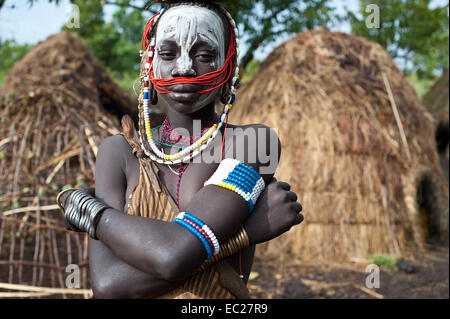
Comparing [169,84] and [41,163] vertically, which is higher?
[169,84]

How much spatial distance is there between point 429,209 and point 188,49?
29.8 feet

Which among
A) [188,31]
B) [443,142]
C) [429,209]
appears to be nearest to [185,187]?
[188,31]

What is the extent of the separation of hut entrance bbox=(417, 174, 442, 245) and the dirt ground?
1707 mm

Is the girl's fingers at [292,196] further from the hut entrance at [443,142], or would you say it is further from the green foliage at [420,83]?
the green foliage at [420,83]

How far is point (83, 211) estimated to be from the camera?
1.56 metres

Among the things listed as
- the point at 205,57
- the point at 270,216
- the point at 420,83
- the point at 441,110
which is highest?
the point at 420,83

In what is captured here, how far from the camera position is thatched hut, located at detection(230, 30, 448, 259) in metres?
7.38

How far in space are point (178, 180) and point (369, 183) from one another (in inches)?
256

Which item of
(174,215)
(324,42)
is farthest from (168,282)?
(324,42)

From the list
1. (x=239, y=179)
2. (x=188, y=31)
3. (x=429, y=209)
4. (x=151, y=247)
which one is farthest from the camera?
(x=429, y=209)

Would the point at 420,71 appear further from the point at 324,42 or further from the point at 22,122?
the point at 22,122

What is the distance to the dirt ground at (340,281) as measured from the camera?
6.16 m

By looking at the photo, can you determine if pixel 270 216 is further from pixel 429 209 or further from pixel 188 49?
pixel 429 209

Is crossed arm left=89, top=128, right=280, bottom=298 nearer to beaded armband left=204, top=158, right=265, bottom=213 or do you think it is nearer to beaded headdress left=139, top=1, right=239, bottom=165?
beaded armband left=204, top=158, right=265, bottom=213
